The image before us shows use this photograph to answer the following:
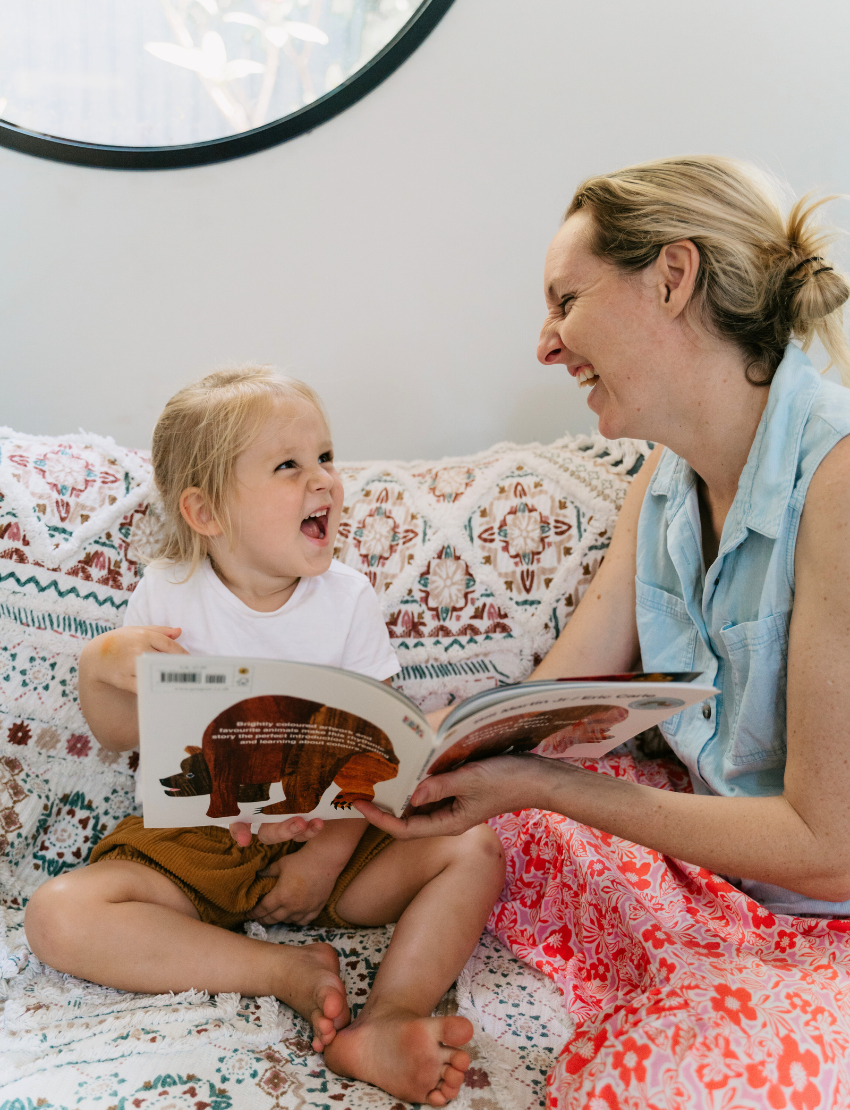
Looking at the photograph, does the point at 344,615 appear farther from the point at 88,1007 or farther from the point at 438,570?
the point at 88,1007

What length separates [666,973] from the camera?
0.84 meters

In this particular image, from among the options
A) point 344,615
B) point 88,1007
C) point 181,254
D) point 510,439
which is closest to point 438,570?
point 344,615

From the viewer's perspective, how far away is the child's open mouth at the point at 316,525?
116cm

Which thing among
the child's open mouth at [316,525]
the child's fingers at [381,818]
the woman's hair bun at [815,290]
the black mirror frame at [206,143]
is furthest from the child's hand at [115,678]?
the black mirror frame at [206,143]

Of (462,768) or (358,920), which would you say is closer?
(462,768)

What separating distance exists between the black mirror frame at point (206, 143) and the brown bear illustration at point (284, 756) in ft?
4.27

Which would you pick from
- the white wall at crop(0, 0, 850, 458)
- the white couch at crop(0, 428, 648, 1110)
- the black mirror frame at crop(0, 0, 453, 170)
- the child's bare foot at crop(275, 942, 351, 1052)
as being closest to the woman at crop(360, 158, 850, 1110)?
the white couch at crop(0, 428, 648, 1110)

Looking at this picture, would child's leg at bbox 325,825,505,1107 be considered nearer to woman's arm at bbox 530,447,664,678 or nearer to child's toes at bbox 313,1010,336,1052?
child's toes at bbox 313,1010,336,1052

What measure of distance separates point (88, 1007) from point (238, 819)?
32cm

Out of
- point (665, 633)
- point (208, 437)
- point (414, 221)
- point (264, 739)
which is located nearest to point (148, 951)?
point (264, 739)

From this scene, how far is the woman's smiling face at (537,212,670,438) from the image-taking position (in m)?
0.98

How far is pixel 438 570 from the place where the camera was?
4.31ft

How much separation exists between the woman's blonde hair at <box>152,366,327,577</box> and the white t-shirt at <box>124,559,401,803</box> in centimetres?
4

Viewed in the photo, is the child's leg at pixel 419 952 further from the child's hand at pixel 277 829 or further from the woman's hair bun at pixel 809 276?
the woman's hair bun at pixel 809 276
